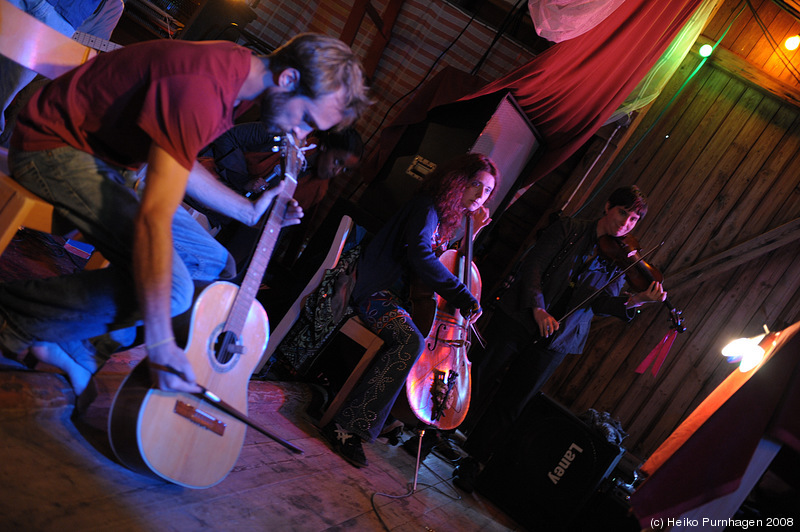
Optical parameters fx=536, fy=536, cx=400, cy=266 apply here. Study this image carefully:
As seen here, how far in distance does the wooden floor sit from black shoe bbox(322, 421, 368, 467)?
0.04m

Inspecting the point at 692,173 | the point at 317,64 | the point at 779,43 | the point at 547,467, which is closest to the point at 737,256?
the point at 692,173

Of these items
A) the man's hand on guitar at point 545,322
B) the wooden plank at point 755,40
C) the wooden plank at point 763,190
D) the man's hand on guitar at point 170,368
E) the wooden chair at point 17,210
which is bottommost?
the man's hand on guitar at point 170,368

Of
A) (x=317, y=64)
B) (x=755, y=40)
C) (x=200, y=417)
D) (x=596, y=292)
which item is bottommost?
(x=200, y=417)

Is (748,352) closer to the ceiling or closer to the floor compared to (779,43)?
closer to the floor

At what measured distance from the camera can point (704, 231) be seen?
15.6ft

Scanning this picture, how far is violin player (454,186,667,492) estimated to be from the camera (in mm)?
3379

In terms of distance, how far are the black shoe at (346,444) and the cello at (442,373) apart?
35 centimetres

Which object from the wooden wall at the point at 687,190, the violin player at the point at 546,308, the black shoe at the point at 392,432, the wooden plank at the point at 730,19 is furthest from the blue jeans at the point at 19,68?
the wooden plank at the point at 730,19

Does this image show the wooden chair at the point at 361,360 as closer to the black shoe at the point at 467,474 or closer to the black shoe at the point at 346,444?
the black shoe at the point at 346,444

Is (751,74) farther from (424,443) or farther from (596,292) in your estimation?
(424,443)

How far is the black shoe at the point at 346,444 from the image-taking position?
258cm

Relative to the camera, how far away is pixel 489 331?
11.7ft

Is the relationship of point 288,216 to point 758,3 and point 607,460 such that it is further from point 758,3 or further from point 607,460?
point 758,3

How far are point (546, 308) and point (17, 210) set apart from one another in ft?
9.45
